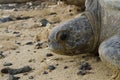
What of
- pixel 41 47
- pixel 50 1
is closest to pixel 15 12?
pixel 50 1

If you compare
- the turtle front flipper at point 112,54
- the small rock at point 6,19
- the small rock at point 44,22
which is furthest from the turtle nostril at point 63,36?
the small rock at point 6,19

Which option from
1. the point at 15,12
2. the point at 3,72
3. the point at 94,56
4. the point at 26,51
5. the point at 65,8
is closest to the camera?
the point at 3,72

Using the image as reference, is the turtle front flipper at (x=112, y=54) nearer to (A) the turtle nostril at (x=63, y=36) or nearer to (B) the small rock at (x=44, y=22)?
(A) the turtle nostril at (x=63, y=36)

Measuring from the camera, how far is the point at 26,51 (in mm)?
4074

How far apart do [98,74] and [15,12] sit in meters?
3.68

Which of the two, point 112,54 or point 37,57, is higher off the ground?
point 112,54

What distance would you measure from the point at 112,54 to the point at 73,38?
758 millimetres

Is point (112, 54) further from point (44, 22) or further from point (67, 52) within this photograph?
point (44, 22)

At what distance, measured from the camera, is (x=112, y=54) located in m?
2.80

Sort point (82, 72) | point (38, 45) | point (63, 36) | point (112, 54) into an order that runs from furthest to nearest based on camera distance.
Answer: point (38, 45), point (63, 36), point (82, 72), point (112, 54)

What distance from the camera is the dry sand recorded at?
128 inches

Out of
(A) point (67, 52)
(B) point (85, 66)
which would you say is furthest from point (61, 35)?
(B) point (85, 66)

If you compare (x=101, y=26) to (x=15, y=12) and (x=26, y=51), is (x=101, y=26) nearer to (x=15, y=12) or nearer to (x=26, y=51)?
(x=26, y=51)

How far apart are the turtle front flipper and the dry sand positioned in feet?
0.84
